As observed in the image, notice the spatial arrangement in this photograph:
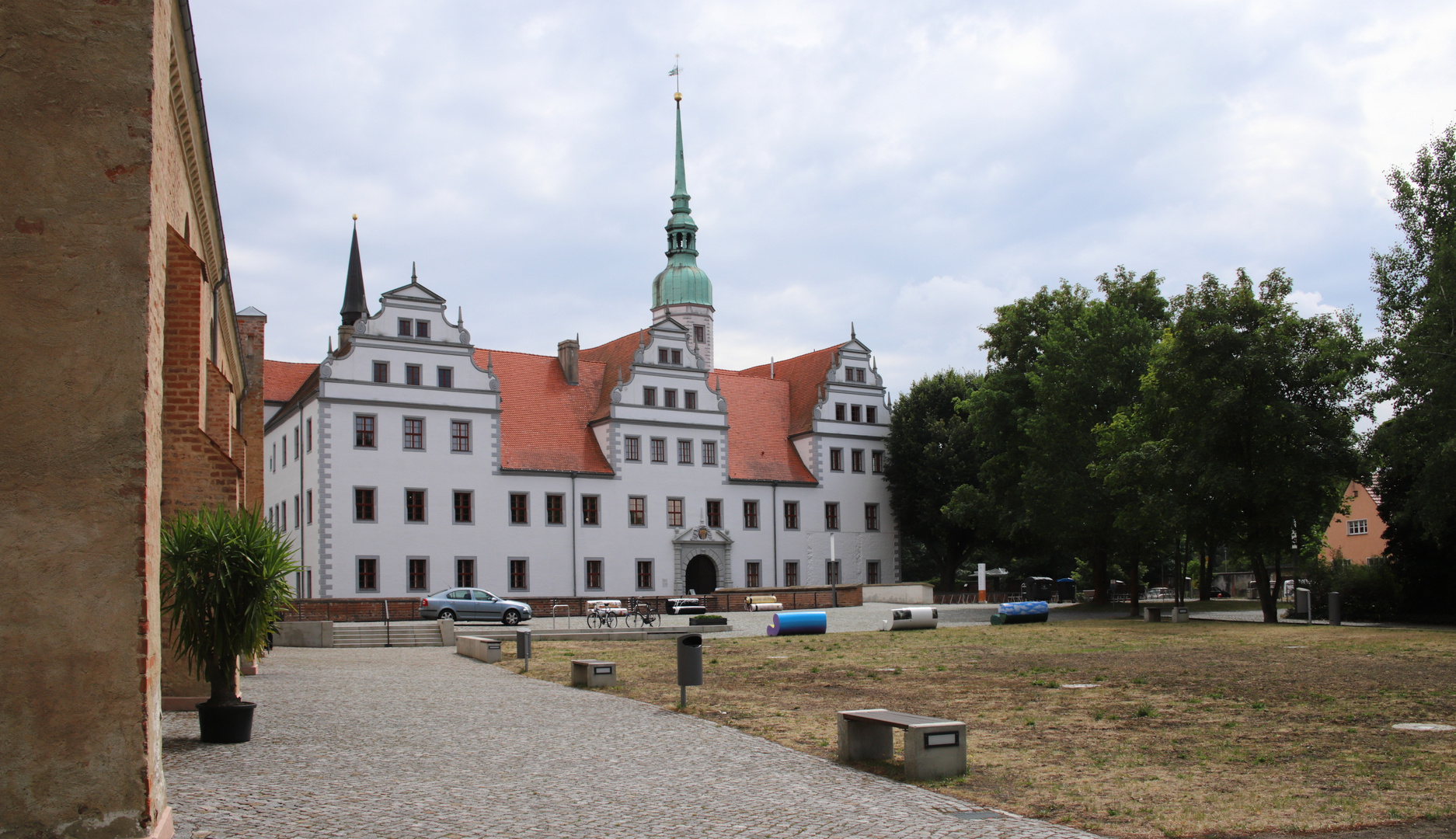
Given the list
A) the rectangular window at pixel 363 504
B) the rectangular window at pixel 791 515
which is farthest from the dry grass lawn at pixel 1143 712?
the rectangular window at pixel 791 515

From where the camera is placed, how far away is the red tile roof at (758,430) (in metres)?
61.1

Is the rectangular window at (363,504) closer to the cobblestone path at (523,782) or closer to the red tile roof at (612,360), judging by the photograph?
the red tile roof at (612,360)

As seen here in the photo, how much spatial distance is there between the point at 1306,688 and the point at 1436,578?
2480 centimetres


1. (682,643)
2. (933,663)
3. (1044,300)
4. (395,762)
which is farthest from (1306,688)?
(1044,300)

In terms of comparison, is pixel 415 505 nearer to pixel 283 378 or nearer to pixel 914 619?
pixel 283 378

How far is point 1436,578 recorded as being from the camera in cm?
3666

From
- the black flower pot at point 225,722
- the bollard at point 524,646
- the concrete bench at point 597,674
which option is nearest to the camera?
the black flower pot at point 225,722

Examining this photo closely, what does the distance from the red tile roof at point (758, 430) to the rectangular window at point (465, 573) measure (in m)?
13.9

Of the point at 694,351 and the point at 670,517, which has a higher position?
the point at 694,351

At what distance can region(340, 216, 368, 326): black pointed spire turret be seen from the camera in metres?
68.4

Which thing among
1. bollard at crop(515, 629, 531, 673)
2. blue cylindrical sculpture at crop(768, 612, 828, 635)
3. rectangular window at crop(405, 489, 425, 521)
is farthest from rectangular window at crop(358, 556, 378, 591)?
bollard at crop(515, 629, 531, 673)

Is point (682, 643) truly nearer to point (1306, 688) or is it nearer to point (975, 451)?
point (1306, 688)

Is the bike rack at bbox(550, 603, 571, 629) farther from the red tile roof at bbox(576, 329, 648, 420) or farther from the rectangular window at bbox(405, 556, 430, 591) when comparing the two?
the red tile roof at bbox(576, 329, 648, 420)

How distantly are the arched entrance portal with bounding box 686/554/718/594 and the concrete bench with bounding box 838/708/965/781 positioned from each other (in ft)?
160
